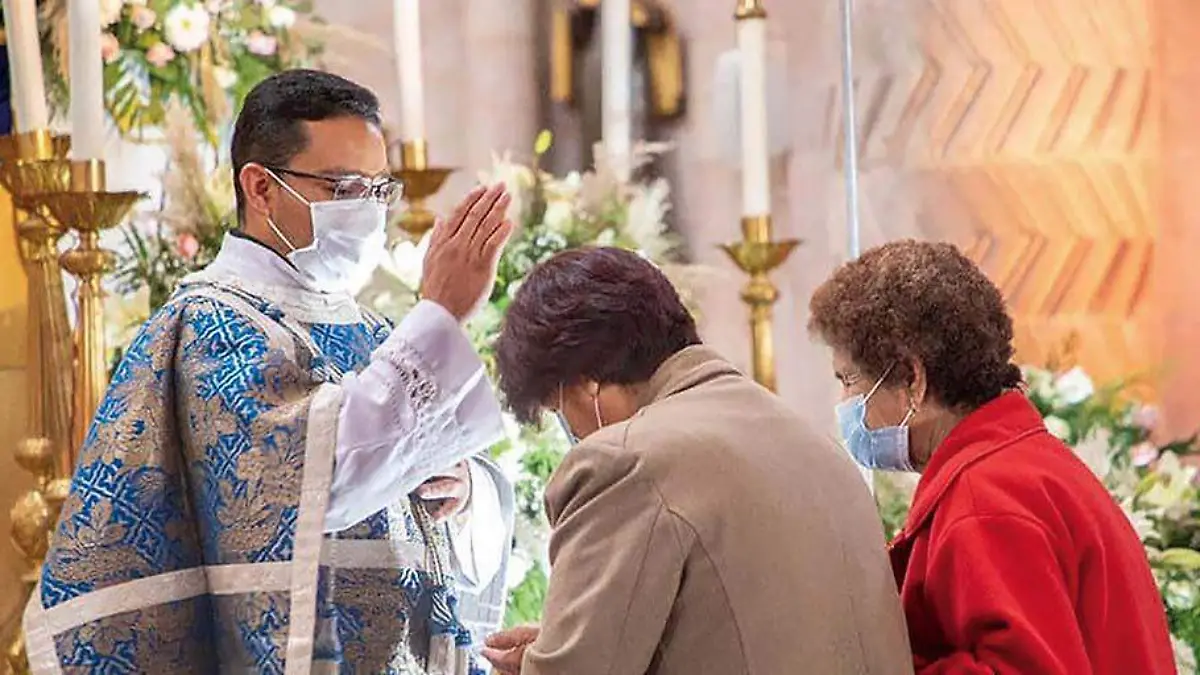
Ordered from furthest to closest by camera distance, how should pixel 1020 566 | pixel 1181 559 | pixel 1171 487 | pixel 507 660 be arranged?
pixel 1171 487, pixel 1181 559, pixel 507 660, pixel 1020 566

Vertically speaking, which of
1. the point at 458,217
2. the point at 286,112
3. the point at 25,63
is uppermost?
the point at 25,63

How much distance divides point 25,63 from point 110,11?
0.39 m

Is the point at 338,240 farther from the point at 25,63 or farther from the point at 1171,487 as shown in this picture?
the point at 1171,487

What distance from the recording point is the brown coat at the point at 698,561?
2.04 m

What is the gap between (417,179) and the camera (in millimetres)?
3572

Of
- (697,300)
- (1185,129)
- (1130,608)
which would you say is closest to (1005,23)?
(1185,129)

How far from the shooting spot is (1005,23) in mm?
4316

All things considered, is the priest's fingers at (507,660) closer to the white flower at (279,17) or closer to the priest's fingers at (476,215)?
the priest's fingers at (476,215)

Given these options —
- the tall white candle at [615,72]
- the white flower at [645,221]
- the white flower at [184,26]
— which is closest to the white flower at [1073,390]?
the white flower at [645,221]

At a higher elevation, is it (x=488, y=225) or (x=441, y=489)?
(x=488, y=225)

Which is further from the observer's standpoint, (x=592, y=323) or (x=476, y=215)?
(x=476, y=215)

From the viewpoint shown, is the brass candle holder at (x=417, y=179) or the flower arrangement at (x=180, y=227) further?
the brass candle holder at (x=417, y=179)

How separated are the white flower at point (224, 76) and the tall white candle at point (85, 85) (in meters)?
0.62

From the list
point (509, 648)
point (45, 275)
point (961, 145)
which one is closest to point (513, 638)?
point (509, 648)
